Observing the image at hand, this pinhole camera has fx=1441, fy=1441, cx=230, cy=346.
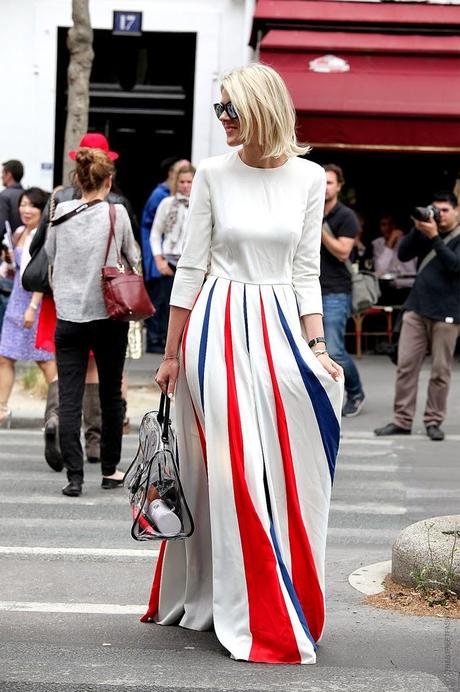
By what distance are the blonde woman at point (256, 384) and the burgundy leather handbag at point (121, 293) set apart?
2.72 meters

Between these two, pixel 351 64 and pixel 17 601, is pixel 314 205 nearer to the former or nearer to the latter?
pixel 17 601

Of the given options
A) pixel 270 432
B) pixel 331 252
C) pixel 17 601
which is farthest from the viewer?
pixel 331 252

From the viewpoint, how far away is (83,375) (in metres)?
8.05

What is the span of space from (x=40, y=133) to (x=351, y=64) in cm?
389

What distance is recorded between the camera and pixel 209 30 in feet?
55.6

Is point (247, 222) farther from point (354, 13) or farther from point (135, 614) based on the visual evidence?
point (354, 13)

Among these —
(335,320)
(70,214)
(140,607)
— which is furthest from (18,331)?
(140,607)

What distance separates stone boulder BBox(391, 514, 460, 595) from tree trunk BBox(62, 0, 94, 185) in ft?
23.6

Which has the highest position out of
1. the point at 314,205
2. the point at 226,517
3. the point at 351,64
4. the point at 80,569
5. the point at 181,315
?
the point at 351,64

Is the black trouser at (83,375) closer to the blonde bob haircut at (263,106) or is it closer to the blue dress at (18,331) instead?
the blue dress at (18,331)

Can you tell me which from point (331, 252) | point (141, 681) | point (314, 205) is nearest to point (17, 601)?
point (141, 681)

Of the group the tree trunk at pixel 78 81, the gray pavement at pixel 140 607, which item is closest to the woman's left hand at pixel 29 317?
the gray pavement at pixel 140 607

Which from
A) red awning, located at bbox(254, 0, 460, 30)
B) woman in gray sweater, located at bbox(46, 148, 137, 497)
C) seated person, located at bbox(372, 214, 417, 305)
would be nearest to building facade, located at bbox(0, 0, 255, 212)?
red awning, located at bbox(254, 0, 460, 30)

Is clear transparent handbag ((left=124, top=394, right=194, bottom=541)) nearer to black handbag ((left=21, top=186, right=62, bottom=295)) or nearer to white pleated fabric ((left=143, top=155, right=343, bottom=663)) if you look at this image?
white pleated fabric ((left=143, top=155, right=343, bottom=663))
